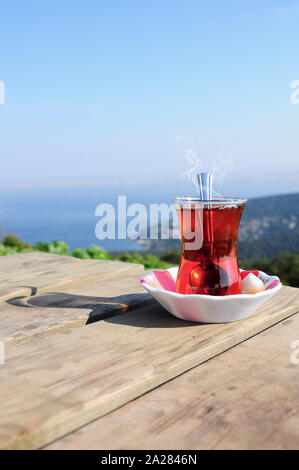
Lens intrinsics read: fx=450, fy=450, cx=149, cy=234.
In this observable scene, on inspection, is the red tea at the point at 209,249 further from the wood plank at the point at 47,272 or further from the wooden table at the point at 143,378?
the wood plank at the point at 47,272

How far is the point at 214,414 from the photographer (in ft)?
2.17

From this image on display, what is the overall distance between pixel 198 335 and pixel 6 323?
46cm

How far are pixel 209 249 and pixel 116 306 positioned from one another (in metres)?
0.30

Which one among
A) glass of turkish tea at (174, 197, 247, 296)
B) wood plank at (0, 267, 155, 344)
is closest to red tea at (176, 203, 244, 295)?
glass of turkish tea at (174, 197, 247, 296)

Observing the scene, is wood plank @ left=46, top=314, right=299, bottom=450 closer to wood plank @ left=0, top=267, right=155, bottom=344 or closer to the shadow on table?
the shadow on table

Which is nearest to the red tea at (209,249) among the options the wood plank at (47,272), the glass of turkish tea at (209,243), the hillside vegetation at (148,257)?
the glass of turkish tea at (209,243)

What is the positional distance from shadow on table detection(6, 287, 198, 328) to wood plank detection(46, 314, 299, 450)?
23cm

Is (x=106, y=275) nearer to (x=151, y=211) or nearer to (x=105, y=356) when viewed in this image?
(x=151, y=211)

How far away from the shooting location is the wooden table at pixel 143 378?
0.61 metres

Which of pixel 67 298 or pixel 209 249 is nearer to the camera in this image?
pixel 209 249

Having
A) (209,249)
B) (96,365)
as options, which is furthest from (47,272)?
(96,365)

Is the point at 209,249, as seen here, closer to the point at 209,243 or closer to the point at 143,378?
the point at 209,243
